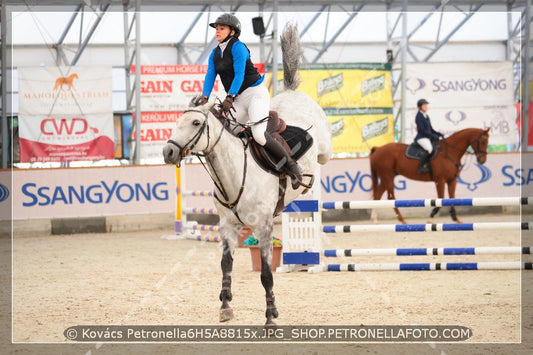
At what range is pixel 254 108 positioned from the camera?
562 centimetres

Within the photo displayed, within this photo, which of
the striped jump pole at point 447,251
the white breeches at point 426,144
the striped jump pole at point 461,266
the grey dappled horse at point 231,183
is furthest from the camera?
the white breeches at point 426,144

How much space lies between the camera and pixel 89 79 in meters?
16.7

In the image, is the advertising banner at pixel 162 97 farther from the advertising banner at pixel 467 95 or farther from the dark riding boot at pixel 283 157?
the dark riding boot at pixel 283 157

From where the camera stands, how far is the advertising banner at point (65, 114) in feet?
53.4

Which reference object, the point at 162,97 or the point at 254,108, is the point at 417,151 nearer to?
the point at 162,97

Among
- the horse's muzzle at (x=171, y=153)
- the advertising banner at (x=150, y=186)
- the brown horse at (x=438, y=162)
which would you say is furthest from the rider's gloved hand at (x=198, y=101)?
the brown horse at (x=438, y=162)

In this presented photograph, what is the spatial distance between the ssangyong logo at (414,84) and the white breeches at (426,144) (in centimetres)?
461

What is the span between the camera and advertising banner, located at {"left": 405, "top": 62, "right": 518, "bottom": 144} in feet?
59.8

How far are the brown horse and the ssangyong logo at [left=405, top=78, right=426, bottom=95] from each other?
4187mm

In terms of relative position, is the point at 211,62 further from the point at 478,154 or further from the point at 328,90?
the point at 328,90

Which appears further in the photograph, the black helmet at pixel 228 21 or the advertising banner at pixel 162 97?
the advertising banner at pixel 162 97

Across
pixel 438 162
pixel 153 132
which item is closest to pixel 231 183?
pixel 438 162

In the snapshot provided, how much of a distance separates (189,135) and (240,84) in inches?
26.2

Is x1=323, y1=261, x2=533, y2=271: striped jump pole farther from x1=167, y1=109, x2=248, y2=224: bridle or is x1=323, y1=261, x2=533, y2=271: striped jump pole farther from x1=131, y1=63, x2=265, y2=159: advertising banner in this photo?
x1=131, y1=63, x2=265, y2=159: advertising banner
